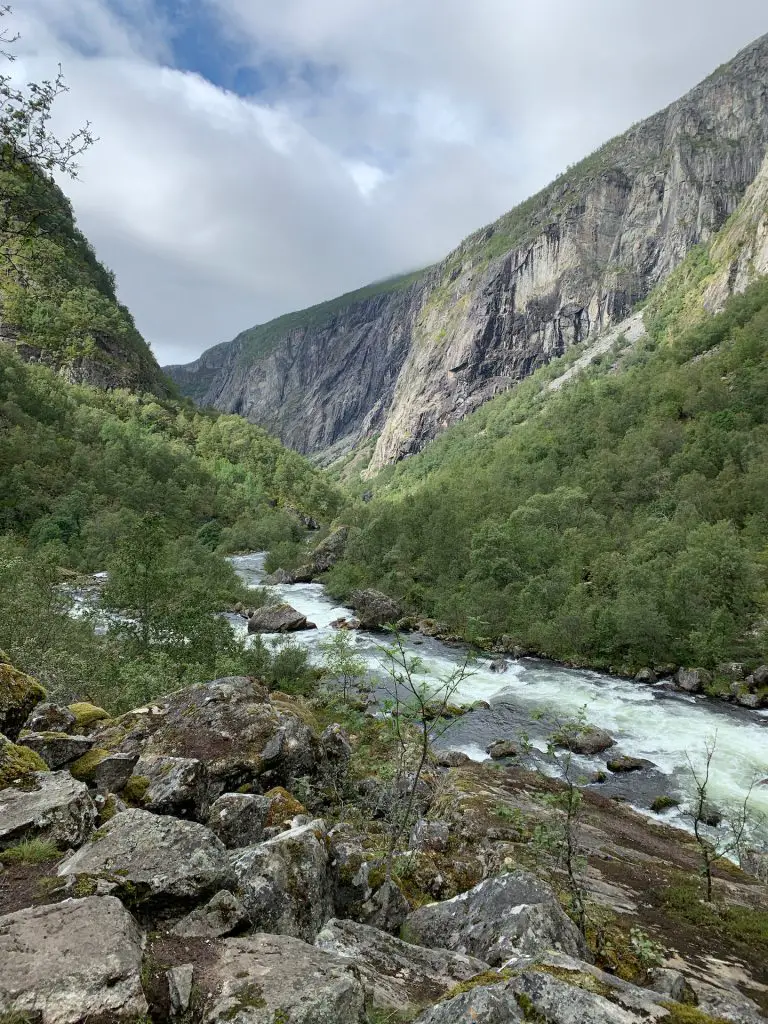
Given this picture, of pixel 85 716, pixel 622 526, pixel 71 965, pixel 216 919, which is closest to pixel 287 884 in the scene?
pixel 216 919

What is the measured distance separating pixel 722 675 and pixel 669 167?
211317 millimetres

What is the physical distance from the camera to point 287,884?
21.3 ft

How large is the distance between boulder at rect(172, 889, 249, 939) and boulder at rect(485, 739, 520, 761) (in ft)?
68.7

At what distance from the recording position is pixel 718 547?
42.5 m

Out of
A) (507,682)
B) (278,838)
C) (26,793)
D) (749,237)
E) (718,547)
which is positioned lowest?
(507,682)

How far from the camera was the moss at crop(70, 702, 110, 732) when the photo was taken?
44.4ft

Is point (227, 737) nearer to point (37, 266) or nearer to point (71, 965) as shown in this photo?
point (71, 965)

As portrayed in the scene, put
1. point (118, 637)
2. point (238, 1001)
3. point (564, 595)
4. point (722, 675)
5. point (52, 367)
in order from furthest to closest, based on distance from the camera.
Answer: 1. point (52, 367)
2. point (564, 595)
3. point (722, 675)
4. point (118, 637)
5. point (238, 1001)

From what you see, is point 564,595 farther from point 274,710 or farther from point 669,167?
point 669,167

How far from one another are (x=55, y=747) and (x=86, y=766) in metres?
0.80

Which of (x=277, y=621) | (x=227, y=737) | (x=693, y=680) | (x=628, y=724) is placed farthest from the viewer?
(x=277, y=621)

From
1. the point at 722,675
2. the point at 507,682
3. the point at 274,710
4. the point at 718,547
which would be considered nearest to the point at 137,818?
the point at 274,710

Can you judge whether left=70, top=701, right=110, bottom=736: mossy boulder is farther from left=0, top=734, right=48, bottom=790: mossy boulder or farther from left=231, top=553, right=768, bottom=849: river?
left=231, top=553, right=768, bottom=849: river

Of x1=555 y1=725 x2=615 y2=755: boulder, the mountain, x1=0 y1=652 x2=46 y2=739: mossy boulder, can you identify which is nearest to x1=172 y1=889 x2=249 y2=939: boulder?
x1=0 y1=652 x2=46 y2=739: mossy boulder
